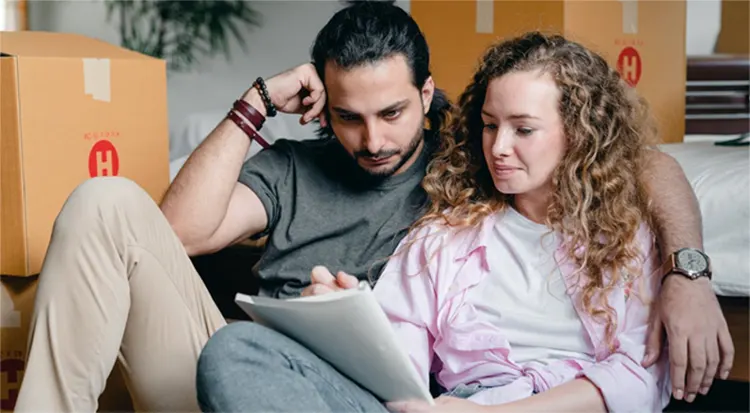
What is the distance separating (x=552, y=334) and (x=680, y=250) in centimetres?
22

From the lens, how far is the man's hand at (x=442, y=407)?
1.24 m

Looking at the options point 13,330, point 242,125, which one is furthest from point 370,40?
point 13,330

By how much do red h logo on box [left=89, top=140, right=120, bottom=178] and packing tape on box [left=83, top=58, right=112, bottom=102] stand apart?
0.09 m

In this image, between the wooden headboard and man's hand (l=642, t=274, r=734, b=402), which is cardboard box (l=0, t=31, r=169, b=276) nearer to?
man's hand (l=642, t=274, r=734, b=402)

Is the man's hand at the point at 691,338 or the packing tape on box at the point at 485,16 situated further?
the packing tape on box at the point at 485,16

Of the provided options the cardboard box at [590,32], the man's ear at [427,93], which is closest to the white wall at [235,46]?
the cardboard box at [590,32]

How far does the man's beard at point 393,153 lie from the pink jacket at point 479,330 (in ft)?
0.49

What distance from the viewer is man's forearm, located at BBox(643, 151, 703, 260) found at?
4.66 feet

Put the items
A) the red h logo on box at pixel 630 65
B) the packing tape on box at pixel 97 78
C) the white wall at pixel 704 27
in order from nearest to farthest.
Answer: the packing tape on box at pixel 97 78 → the red h logo on box at pixel 630 65 → the white wall at pixel 704 27

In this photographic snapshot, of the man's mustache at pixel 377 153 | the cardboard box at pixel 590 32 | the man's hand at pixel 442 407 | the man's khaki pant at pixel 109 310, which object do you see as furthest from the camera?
the cardboard box at pixel 590 32

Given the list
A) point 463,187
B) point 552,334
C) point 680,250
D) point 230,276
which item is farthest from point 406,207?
point 230,276

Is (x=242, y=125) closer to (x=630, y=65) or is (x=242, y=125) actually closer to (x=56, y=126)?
(x=56, y=126)

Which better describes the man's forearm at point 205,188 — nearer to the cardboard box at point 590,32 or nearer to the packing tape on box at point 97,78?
the packing tape on box at point 97,78

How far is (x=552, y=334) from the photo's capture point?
55.8 inches
